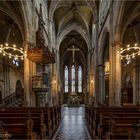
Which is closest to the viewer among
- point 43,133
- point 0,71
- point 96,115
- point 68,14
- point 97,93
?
point 43,133

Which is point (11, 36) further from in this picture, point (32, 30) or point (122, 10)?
point (122, 10)

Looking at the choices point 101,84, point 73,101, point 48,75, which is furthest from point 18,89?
point 73,101

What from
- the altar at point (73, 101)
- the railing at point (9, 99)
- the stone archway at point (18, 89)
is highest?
the stone archway at point (18, 89)

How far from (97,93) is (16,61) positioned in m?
10.2

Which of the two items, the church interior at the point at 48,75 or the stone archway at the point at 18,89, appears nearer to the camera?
the church interior at the point at 48,75

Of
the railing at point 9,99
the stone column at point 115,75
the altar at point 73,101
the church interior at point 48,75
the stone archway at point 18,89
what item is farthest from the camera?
the altar at point 73,101

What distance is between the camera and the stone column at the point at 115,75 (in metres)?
18.4

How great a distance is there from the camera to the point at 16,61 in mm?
31375

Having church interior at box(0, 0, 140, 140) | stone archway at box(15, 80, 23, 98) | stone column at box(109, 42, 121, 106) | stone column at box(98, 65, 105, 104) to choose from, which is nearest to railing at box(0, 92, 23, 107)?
church interior at box(0, 0, 140, 140)

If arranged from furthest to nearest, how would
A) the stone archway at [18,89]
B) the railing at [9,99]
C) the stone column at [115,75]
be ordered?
the stone archway at [18,89]
the railing at [9,99]
the stone column at [115,75]

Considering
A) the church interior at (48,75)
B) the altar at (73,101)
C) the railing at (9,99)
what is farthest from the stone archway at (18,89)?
the altar at (73,101)

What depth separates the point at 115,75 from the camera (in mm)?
18672

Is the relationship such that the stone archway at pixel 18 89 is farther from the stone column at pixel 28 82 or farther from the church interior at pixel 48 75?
the stone column at pixel 28 82

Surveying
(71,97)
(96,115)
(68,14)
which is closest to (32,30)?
(96,115)
